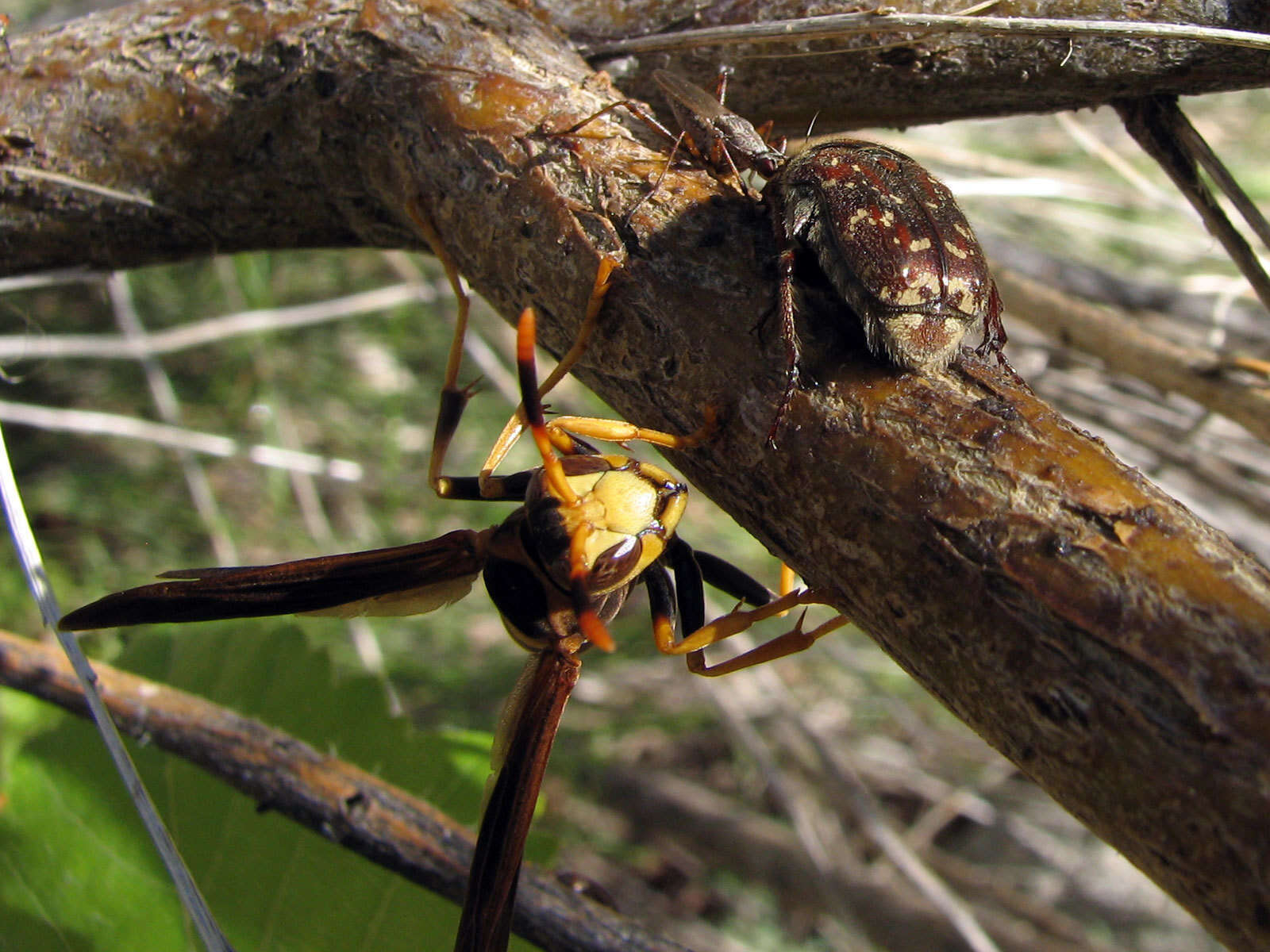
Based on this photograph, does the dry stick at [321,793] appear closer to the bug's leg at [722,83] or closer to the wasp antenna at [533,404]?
the wasp antenna at [533,404]

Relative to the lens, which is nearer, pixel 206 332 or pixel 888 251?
pixel 888 251

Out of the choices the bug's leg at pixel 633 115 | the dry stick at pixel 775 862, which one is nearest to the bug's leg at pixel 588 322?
the bug's leg at pixel 633 115

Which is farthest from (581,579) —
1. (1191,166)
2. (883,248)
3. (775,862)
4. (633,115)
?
(775,862)

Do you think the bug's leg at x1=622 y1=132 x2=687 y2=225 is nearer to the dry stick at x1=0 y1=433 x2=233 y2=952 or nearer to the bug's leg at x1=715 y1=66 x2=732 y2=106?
the bug's leg at x1=715 y1=66 x2=732 y2=106

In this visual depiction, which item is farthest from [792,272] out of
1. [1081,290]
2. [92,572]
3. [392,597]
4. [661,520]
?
[92,572]

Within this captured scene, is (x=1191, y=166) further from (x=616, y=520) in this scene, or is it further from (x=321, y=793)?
(x=321, y=793)
